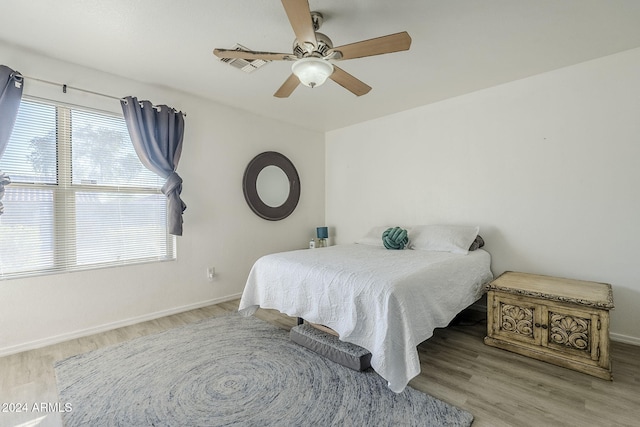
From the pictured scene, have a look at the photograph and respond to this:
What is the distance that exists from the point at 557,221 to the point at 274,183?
10.7ft

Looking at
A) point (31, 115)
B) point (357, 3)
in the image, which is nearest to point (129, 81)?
point (31, 115)

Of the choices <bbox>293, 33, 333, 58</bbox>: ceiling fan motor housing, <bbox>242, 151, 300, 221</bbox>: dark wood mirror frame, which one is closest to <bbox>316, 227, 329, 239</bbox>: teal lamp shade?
<bbox>242, 151, 300, 221</bbox>: dark wood mirror frame

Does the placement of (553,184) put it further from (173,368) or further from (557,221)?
(173,368)

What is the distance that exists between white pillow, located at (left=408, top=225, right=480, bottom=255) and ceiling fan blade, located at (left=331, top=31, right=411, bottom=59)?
6.41ft

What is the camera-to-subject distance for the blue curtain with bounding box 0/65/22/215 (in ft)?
7.22

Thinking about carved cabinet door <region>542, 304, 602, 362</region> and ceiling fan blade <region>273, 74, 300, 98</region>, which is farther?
ceiling fan blade <region>273, 74, 300, 98</region>

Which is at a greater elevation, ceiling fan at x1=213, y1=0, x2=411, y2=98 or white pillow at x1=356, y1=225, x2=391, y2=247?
ceiling fan at x1=213, y1=0, x2=411, y2=98

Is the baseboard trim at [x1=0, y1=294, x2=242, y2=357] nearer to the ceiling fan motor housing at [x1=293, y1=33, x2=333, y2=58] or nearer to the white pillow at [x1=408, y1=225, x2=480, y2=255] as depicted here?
the white pillow at [x1=408, y1=225, x2=480, y2=255]

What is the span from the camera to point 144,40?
2229mm

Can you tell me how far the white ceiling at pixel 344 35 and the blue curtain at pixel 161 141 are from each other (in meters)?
0.32

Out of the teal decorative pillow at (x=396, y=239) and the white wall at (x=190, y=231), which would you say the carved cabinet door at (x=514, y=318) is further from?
the white wall at (x=190, y=231)

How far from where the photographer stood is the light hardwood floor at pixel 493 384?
5.18ft

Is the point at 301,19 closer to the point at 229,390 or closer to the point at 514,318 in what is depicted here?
the point at 229,390

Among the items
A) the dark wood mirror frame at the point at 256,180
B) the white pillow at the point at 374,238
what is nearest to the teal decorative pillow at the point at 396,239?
the white pillow at the point at 374,238
